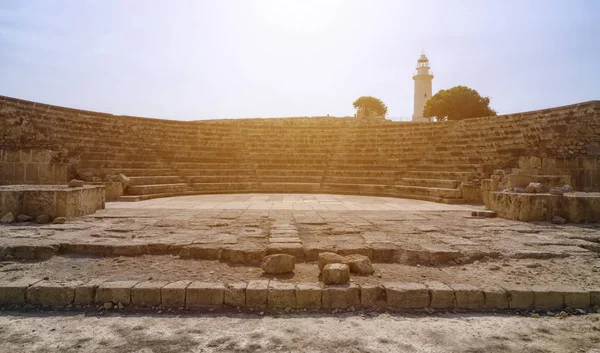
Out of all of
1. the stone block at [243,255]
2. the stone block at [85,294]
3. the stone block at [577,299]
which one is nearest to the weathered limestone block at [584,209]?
the stone block at [577,299]

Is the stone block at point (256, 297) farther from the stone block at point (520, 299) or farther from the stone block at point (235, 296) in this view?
Answer: the stone block at point (520, 299)

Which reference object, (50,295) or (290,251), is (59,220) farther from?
(290,251)

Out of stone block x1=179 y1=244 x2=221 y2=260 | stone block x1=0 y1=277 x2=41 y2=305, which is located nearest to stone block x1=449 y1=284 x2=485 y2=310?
stone block x1=179 y1=244 x2=221 y2=260

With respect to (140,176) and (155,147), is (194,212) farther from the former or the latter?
(155,147)

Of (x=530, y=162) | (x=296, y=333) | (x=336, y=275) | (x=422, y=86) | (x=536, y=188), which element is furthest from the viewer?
(x=422, y=86)

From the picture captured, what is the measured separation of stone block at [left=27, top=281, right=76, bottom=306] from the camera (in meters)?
3.36

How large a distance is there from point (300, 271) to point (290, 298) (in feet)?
2.15

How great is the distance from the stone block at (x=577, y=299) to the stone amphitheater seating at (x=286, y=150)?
22.3ft

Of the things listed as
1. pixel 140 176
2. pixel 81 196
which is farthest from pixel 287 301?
pixel 140 176

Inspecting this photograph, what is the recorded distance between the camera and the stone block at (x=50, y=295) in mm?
3359

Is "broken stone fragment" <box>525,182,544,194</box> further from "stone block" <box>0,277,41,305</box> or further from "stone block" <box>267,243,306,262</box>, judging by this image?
"stone block" <box>0,277,41,305</box>

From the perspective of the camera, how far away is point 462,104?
1390 inches

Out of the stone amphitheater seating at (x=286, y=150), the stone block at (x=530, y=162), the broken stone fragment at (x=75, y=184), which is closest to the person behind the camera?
the broken stone fragment at (x=75, y=184)

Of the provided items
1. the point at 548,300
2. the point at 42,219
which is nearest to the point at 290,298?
the point at 548,300
